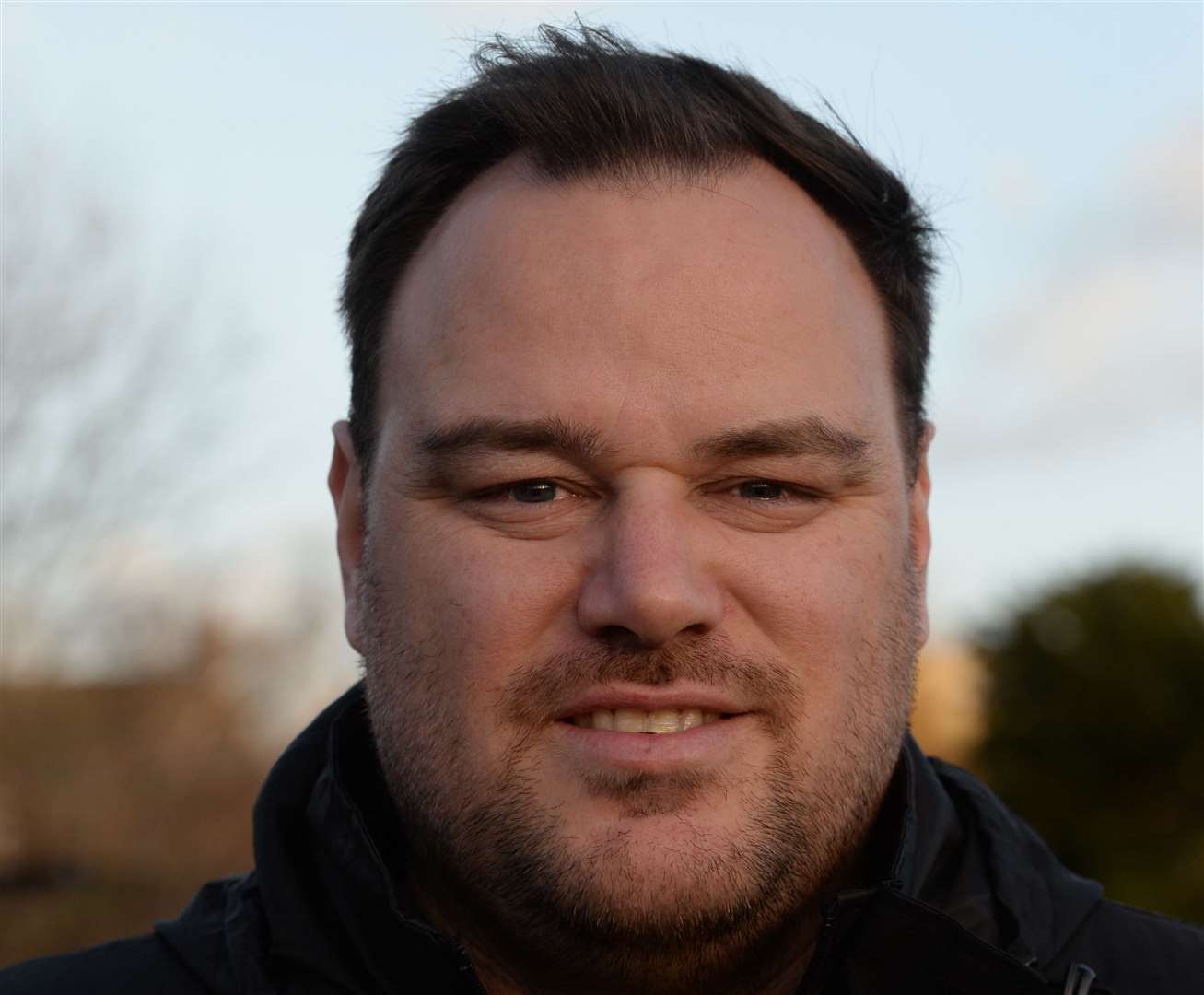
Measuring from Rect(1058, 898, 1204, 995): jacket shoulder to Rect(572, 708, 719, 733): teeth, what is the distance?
2.52ft

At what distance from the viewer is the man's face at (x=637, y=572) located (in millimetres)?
2107

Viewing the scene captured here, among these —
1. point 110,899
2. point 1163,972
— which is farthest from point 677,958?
point 110,899

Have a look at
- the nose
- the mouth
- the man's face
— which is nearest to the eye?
the man's face

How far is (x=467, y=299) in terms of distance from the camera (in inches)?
94.0

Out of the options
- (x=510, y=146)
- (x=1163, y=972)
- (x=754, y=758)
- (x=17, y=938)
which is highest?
(x=510, y=146)

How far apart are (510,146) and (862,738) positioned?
1.29 m

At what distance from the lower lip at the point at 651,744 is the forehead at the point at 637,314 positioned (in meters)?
0.48

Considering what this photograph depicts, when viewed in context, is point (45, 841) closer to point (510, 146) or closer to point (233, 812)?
point (233, 812)

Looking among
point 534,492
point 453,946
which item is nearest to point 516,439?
point 534,492

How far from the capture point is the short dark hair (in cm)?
247

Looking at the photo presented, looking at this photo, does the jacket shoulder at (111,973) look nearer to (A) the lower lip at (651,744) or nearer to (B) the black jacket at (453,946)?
(B) the black jacket at (453,946)

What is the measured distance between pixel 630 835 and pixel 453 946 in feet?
1.05

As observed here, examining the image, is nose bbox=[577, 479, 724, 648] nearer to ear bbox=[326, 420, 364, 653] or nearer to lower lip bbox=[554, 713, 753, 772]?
lower lip bbox=[554, 713, 753, 772]

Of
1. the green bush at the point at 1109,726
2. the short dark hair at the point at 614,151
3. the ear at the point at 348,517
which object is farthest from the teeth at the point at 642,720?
the green bush at the point at 1109,726
